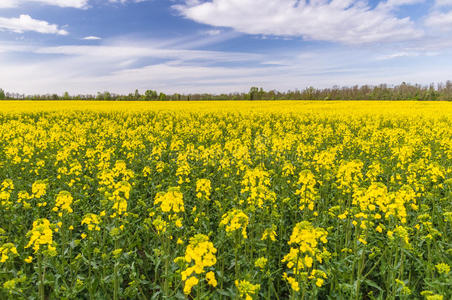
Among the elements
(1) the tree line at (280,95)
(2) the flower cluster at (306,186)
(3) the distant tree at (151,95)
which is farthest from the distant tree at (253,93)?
(2) the flower cluster at (306,186)

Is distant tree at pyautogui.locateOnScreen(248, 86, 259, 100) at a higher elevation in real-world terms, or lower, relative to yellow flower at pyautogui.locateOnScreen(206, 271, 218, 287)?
higher

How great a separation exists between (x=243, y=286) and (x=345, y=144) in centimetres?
1066

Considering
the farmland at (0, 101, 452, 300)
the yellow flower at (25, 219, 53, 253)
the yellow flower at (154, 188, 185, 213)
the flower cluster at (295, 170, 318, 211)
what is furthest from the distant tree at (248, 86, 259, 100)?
the yellow flower at (25, 219, 53, 253)

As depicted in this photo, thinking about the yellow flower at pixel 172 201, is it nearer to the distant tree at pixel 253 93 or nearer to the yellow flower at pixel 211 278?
the yellow flower at pixel 211 278

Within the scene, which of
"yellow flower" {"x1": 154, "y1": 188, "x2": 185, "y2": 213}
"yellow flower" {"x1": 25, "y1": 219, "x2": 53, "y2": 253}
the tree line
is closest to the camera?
"yellow flower" {"x1": 25, "y1": 219, "x2": 53, "y2": 253}

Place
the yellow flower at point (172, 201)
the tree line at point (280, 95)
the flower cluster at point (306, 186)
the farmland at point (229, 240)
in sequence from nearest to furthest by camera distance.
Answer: the farmland at point (229, 240), the yellow flower at point (172, 201), the flower cluster at point (306, 186), the tree line at point (280, 95)

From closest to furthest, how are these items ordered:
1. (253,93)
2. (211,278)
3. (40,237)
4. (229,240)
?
1. (211,278)
2. (40,237)
3. (229,240)
4. (253,93)

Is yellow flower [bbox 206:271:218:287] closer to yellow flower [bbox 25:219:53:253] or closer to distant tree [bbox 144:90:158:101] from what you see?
yellow flower [bbox 25:219:53:253]

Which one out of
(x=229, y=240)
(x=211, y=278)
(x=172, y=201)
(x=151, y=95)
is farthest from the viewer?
(x=151, y=95)

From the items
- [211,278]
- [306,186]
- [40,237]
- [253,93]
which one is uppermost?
[253,93]

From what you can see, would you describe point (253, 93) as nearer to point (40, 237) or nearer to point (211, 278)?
point (40, 237)

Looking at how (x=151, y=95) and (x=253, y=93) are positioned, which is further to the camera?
(x=151, y=95)

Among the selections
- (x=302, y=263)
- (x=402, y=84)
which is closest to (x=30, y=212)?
(x=302, y=263)

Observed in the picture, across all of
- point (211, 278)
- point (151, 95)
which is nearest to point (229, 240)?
point (211, 278)
